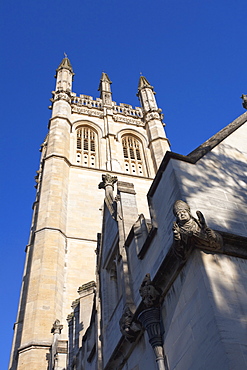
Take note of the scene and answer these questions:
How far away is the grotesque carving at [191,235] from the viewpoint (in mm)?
6426

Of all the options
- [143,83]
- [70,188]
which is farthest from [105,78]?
[70,188]

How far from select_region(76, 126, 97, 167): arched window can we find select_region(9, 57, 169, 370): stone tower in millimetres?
75

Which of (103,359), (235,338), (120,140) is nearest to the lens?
(235,338)

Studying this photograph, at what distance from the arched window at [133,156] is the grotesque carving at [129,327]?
2412cm

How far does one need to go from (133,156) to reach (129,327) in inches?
1057

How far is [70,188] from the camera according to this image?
27.7 m

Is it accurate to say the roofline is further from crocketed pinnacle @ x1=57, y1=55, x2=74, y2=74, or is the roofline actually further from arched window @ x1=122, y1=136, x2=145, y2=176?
crocketed pinnacle @ x1=57, y1=55, x2=74, y2=74

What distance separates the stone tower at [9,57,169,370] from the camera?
19.0 meters

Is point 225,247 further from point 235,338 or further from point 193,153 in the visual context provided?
point 193,153

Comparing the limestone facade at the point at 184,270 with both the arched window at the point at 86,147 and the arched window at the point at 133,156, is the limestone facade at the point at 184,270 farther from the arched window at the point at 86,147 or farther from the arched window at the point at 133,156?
the arched window at the point at 133,156

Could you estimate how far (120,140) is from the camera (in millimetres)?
34938

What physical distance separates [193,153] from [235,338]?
436 centimetres

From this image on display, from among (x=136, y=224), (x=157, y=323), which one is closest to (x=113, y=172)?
(x=136, y=224)

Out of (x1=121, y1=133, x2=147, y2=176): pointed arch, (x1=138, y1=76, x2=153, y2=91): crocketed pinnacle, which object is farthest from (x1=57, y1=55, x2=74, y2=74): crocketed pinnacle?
(x1=121, y1=133, x2=147, y2=176): pointed arch
